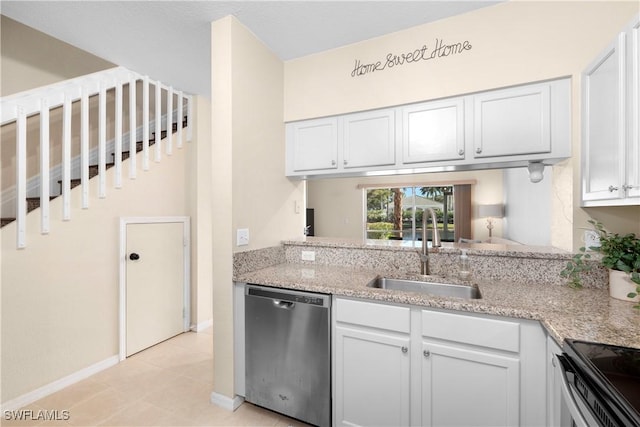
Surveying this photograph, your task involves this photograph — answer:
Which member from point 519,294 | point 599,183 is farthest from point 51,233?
point 599,183

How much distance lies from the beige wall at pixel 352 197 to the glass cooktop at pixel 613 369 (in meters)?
5.69

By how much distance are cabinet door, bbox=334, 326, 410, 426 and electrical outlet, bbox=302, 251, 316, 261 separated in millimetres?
815

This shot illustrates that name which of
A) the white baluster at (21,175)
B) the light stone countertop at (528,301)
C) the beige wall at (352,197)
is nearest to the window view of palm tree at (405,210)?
the beige wall at (352,197)

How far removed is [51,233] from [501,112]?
313 cm

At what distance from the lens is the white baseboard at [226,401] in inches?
75.0

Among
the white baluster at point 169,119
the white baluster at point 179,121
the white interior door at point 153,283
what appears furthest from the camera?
the white baluster at point 179,121

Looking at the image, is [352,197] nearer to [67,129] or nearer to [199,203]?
[199,203]

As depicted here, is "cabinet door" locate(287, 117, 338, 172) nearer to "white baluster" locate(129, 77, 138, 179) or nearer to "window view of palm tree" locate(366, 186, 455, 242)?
"white baluster" locate(129, 77, 138, 179)

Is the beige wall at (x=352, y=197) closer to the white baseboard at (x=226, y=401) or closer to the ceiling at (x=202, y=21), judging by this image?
the ceiling at (x=202, y=21)

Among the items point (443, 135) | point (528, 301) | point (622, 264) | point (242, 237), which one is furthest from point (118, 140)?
point (622, 264)

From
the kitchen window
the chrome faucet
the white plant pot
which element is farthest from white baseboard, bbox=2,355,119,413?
the kitchen window

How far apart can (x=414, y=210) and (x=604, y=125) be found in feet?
17.2

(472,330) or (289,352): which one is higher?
(472,330)

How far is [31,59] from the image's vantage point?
2.60 metres
